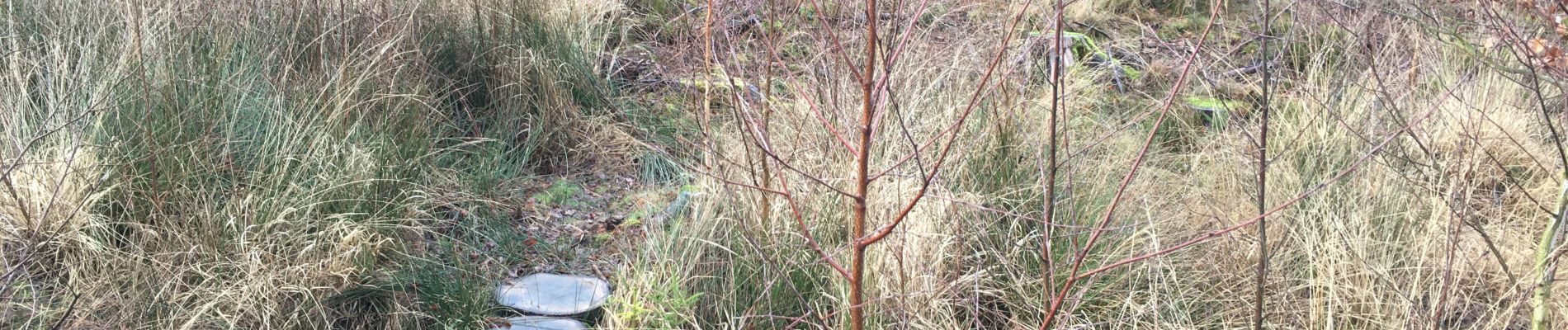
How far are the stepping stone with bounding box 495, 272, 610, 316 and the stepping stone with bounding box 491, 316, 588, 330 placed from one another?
4cm

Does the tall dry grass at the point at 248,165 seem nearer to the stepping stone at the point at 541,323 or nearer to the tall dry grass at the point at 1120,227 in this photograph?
the stepping stone at the point at 541,323

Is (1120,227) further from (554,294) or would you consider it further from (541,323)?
(554,294)

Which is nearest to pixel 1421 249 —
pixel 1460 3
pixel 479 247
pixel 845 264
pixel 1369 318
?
A: pixel 1369 318

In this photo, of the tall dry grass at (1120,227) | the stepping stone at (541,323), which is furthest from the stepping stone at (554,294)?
the tall dry grass at (1120,227)

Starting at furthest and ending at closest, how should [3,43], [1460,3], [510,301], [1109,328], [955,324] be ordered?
[1460,3] < [3,43] < [510,301] < [1109,328] < [955,324]

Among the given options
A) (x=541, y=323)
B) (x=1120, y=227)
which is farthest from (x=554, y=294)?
(x=1120, y=227)

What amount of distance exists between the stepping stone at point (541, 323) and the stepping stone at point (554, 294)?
4 centimetres

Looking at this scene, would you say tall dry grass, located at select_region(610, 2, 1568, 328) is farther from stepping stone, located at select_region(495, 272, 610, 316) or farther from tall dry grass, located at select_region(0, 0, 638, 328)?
tall dry grass, located at select_region(0, 0, 638, 328)

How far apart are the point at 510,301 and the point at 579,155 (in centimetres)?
156

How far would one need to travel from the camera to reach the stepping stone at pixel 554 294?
3.41 meters

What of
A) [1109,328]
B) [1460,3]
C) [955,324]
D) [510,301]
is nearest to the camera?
[955,324]

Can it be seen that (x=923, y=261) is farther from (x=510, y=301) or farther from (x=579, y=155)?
(x=579, y=155)

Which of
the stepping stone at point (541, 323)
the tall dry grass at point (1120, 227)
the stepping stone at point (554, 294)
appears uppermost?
the tall dry grass at point (1120, 227)

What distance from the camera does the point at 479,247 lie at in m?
3.88
